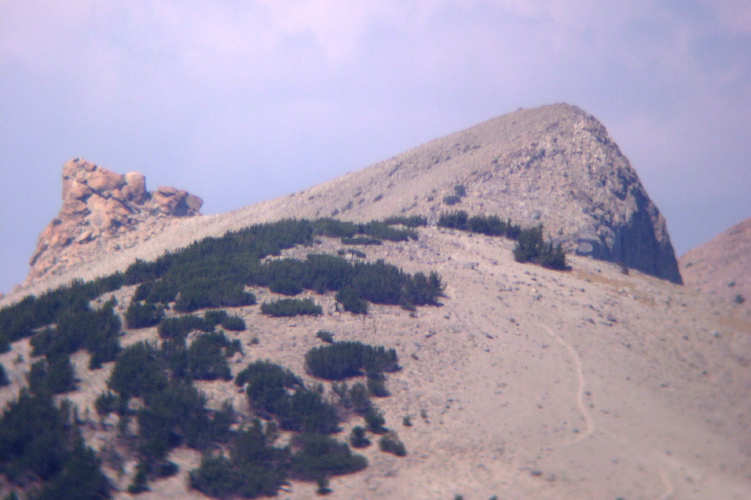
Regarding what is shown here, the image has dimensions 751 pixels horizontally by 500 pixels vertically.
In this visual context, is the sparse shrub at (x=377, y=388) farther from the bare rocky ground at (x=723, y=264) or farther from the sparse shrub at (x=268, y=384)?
the bare rocky ground at (x=723, y=264)

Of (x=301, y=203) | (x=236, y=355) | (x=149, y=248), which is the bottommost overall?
(x=236, y=355)

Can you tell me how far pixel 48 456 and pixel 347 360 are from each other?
6366 millimetres

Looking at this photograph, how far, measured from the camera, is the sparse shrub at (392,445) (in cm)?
1055

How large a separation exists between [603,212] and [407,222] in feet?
44.3

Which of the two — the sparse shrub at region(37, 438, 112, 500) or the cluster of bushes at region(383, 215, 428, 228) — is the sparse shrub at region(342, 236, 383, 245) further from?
the sparse shrub at region(37, 438, 112, 500)

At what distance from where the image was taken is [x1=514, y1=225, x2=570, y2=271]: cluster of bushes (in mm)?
22361

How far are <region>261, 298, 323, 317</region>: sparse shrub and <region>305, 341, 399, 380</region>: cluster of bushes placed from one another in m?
2.10

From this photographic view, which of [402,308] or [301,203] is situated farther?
[301,203]

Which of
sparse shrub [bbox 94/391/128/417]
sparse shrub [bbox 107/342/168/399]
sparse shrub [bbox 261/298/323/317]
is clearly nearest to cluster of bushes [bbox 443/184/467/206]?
sparse shrub [bbox 261/298/323/317]

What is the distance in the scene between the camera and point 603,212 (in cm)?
3359

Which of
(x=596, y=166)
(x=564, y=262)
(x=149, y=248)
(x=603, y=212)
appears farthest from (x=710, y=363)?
(x=149, y=248)

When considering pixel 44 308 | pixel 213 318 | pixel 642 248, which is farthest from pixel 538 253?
pixel 642 248

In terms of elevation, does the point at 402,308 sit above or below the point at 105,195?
below

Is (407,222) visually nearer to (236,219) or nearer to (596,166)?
(596,166)
